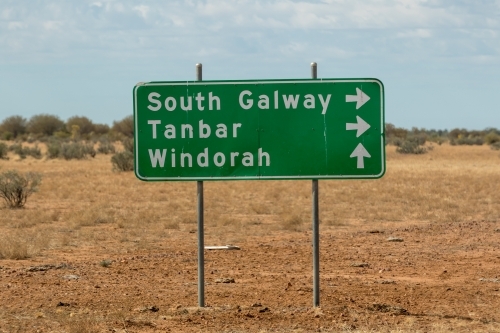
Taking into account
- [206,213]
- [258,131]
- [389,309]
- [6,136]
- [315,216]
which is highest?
[6,136]

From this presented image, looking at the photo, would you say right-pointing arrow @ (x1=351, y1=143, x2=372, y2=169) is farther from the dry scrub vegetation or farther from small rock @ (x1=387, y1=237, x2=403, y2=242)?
small rock @ (x1=387, y1=237, x2=403, y2=242)

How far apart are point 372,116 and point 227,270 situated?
14.4 ft

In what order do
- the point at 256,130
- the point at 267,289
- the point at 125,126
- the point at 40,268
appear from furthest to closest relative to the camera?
1. the point at 125,126
2. the point at 40,268
3. the point at 267,289
4. the point at 256,130

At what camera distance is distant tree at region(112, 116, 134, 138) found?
95438 mm

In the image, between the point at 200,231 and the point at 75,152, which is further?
the point at 75,152

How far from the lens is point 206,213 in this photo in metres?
23.0

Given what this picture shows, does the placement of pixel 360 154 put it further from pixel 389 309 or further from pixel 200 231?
pixel 200 231

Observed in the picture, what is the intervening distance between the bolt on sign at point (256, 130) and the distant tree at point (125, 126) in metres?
84.4

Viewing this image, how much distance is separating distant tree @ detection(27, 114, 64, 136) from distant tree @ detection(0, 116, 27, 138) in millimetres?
1007

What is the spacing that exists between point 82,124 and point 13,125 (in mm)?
8985

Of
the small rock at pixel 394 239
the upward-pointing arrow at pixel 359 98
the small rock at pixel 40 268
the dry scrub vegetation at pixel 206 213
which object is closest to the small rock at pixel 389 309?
the dry scrub vegetation at pixel 206 213

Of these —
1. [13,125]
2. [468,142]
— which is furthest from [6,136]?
[468,142]

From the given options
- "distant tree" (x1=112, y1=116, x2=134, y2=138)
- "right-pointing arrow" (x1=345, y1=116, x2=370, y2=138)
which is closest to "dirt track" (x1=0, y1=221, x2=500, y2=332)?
"right-pointing arrow" (x1=345, y1=116, x2=370, y2=138)

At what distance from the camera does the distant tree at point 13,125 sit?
100 metres
